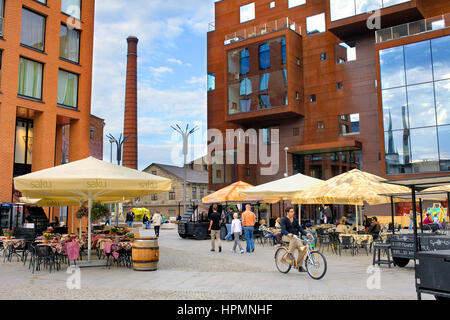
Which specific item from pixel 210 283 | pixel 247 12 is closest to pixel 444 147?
pixel 247 12

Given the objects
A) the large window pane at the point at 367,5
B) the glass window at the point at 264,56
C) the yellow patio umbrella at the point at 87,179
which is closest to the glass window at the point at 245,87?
the glass window at the point at 264,56

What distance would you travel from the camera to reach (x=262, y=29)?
132 ft

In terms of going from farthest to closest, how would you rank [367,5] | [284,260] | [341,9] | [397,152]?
[341,9] → [367,5] → [397,152] → [284,260]

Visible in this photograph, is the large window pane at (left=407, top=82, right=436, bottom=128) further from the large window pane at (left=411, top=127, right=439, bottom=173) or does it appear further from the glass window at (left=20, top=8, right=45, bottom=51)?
the glass window at (left=20, top=8, right=45, bottom=51)

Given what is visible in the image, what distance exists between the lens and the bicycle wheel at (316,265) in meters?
9.95

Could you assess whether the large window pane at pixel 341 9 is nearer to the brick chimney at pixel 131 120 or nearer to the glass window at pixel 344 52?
the glass window at pixel 344 52

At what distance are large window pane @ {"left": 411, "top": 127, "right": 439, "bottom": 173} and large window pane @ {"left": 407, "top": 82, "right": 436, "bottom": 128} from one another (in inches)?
22.4

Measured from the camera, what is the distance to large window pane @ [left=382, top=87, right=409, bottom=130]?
103 feet

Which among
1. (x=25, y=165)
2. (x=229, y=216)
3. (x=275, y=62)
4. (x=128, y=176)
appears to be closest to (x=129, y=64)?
(x=275, y=62)

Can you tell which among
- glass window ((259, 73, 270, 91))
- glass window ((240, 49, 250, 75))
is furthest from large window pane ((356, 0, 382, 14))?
glass window ((240, 49, 250, 75))

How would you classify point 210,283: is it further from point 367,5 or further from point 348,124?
point 367,5

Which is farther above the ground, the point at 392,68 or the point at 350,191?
the point at 392,68

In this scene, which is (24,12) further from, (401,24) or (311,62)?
(401,24)

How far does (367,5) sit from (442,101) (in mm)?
10600
